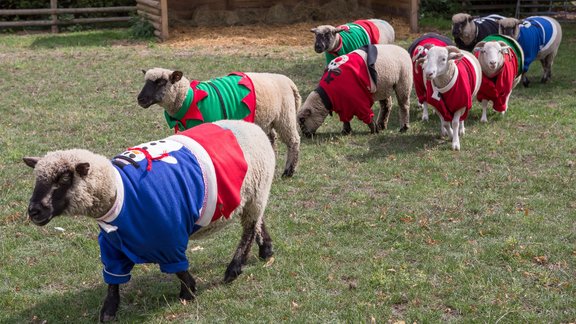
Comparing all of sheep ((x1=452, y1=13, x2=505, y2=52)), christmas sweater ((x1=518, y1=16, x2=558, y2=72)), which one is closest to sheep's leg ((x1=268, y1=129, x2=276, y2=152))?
sheep ((x1=452, y1=13, x2=505, y2=52))

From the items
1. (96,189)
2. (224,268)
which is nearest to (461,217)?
(224,268)

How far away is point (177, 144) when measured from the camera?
527 cm

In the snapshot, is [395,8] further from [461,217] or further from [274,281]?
[274,281]

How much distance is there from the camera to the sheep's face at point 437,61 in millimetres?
9250

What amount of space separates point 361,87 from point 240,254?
472 cm

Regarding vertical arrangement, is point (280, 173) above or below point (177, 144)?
below

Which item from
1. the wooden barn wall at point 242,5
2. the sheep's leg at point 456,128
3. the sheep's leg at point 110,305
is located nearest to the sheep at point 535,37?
the sheep's leg at point 456,128

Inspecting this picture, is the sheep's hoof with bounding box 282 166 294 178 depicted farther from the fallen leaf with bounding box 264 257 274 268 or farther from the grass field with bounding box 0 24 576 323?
the fallen leaf with bounding box 264 257 274 268

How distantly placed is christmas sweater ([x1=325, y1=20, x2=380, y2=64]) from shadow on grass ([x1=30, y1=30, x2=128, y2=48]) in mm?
7875

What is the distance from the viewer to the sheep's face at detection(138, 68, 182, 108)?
765 centimetres

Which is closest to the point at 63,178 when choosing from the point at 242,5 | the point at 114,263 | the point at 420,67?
the point at 114,263

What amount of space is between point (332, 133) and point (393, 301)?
5406 mm

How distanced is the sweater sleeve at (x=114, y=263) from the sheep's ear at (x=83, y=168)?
23.4 inches

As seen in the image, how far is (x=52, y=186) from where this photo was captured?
4.67 meters
